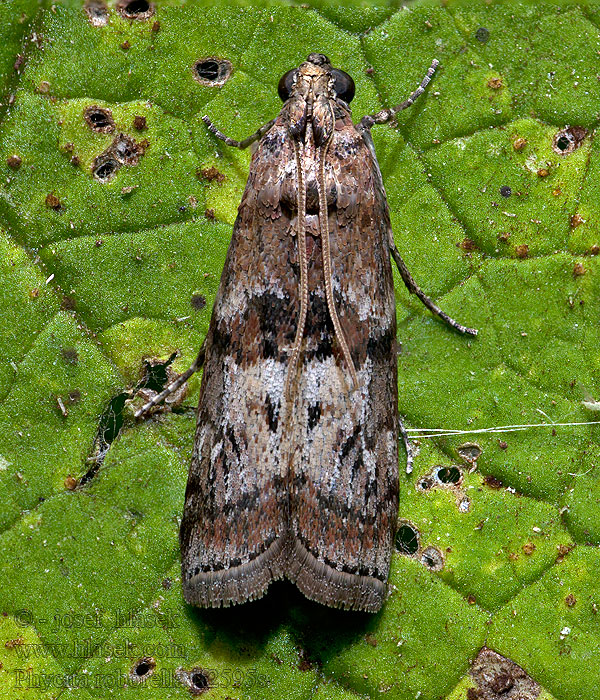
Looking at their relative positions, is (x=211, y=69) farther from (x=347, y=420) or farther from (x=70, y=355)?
(x=347, y=420)

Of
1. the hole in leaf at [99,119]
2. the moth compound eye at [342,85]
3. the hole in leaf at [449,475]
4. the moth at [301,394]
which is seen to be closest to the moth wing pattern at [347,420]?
the moth at [301,394]

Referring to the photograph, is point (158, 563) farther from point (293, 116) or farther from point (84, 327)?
point (293, 116)

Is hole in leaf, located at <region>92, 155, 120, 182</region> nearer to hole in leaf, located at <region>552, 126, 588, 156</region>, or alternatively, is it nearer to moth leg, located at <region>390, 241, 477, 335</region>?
moth leg, located at <region>390, 241, 477, 335</region>

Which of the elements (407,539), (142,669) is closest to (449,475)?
(407,539)

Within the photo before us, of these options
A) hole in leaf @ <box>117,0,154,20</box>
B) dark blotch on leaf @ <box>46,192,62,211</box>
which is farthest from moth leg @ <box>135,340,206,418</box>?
hole in leaf @ <box>117,0,154,20</box>

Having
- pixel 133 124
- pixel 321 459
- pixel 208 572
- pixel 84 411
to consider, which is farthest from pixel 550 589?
pixel 133 124

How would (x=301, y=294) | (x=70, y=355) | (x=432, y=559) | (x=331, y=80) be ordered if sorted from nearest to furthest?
(x=301, y=294) → (x=331, y=80) → (x=432, y=559) → (x=70, y=355)
